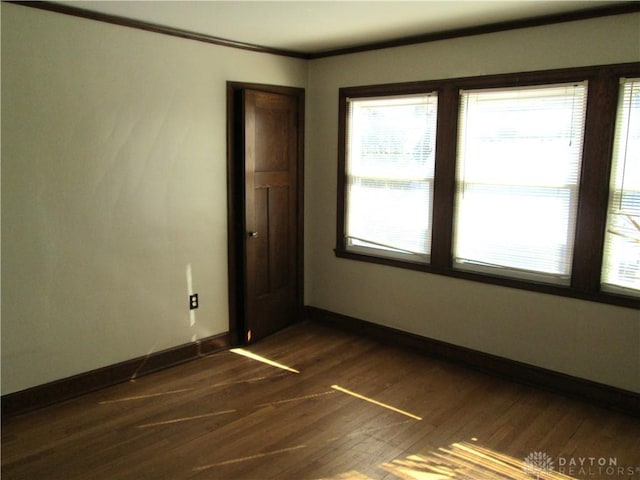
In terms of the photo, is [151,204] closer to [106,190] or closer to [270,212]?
[106,190]

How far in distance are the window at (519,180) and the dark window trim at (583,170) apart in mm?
54

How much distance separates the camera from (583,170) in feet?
11.0

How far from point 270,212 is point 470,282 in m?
1.70

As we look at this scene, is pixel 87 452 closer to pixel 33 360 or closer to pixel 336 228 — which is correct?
pixel 33 360

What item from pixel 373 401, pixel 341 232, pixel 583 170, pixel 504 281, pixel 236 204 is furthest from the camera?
pixel 341 232

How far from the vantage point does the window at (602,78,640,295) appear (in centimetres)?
316

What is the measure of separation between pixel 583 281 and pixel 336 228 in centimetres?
205

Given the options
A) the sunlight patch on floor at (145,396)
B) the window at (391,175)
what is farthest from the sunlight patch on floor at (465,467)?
the window at (391,175)

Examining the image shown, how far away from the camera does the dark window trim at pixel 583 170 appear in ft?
10.6

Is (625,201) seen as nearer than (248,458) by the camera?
No

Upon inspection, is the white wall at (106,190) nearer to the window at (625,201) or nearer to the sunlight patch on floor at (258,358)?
the sunlight patch on floor at (258,358)

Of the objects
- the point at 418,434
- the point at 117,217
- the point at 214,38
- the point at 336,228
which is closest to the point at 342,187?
the point at 336,228

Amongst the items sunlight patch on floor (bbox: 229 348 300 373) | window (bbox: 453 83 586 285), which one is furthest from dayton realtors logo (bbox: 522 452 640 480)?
sunlight patch on floor (bbox: 229 348 300 373)

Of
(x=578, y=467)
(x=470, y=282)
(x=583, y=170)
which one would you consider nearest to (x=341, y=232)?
(x=470, y=282)
